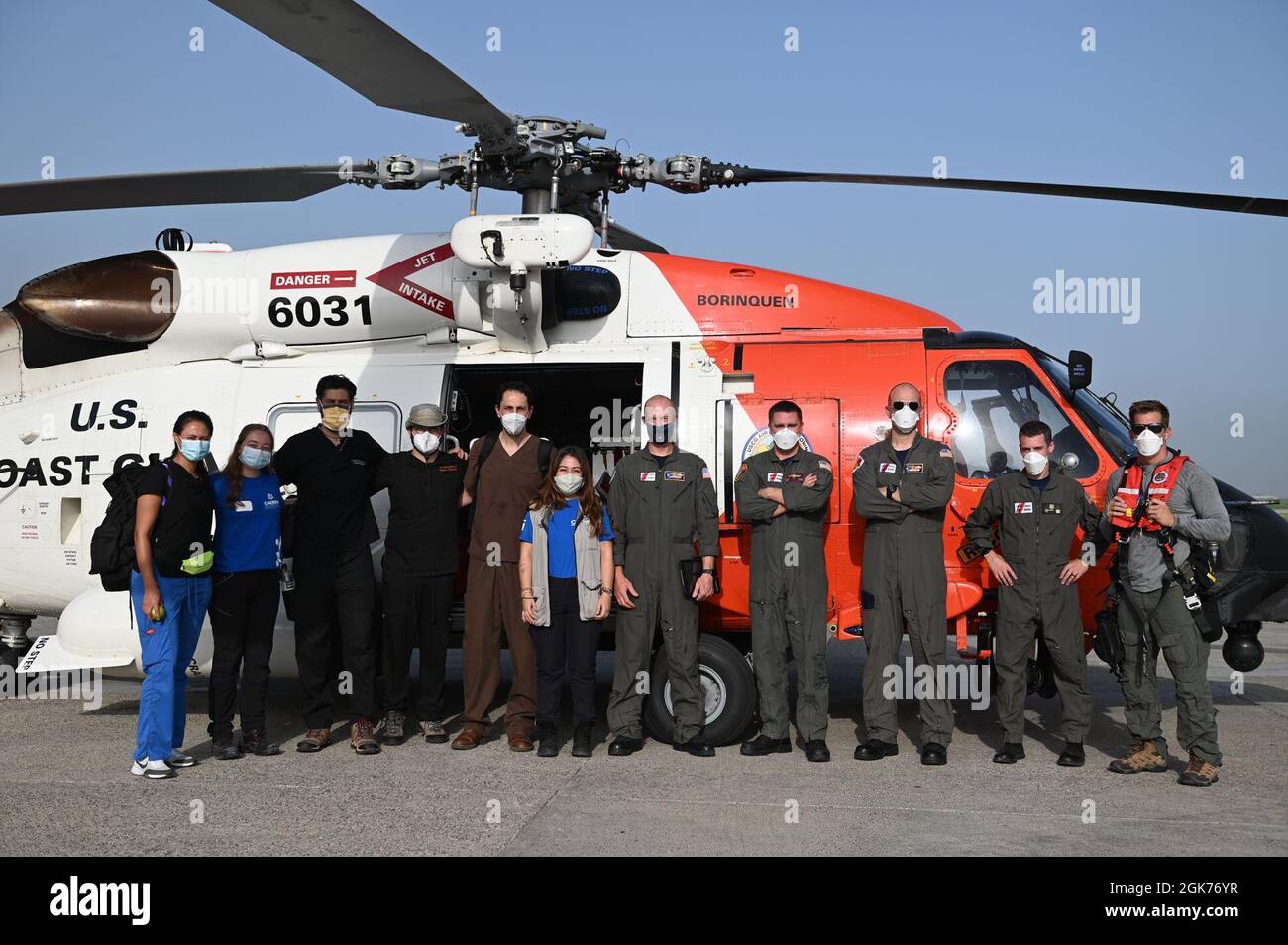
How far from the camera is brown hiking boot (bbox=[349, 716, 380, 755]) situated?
21.8ft

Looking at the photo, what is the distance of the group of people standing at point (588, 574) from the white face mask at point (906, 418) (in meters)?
0.02

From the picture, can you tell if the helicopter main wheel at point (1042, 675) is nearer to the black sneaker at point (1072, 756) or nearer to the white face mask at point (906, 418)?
the black sneaker at point (1072, 756)

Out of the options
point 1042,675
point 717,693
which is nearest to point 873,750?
point 717,693

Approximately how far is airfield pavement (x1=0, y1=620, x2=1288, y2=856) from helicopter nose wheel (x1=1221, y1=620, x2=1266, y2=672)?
0.53m

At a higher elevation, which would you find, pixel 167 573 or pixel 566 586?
pixel 167 573

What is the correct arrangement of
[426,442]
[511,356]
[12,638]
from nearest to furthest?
[426,442], [511,356], [12,638]

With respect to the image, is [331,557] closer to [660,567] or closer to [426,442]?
[426,442]

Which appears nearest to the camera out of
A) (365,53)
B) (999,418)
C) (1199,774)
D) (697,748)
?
(365,53)

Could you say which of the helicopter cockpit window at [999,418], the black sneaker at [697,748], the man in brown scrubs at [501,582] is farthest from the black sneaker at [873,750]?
the man in brown scrubs at [501,582]

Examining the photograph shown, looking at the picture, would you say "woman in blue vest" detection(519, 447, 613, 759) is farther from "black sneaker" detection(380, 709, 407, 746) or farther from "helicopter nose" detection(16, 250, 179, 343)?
"helicopter nose" detection(16, 250, 179, 343)

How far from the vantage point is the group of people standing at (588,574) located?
6102mm

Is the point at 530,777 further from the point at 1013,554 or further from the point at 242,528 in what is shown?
the point at 1013,554

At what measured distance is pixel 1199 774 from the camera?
588 centimetres

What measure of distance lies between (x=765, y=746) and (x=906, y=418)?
211 centimetres
